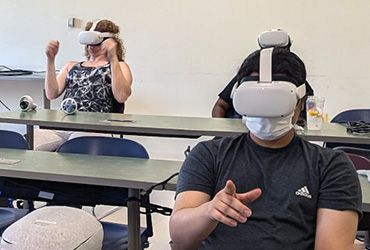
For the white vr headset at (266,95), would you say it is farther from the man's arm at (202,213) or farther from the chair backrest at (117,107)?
the chair backrest at (117,107)

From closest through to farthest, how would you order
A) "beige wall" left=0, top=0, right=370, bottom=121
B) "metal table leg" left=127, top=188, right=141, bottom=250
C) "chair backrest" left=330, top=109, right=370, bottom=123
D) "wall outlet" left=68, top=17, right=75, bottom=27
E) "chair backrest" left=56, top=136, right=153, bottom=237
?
"metal table leg" left=127, top=188, right=141, bottom=250
"chair backrest" left=56, top=136, right=153, bottom=237
"chair backrest" left=330, top=109, right=370, bottom=123
"beige wall" left=0, top=0, right=370, bottom=121
"wall outlet" left=68, top=17, right=75, bottom=27

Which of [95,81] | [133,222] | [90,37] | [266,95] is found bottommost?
[133,222]

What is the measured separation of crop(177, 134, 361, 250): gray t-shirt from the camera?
1.14 meters

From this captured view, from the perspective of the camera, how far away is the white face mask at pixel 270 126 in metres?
1.18

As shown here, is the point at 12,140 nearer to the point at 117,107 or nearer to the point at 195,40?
the point at 117,107

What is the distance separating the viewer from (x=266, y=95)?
115 cm

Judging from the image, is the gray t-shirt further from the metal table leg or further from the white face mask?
the metal table leg

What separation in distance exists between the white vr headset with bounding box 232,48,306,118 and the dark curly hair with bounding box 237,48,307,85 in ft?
0.05

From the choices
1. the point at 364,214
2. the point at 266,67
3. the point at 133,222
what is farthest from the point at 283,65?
the point at 133,222

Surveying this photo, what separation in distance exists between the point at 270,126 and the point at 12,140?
154cm

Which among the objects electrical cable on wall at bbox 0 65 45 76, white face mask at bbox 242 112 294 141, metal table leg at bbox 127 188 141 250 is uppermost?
white face mask at bbox 242 112 294 141

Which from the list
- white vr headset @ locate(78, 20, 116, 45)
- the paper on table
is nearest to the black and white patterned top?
white vr headset @ locate(78, 20, 116, 45)

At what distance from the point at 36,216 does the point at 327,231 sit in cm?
77

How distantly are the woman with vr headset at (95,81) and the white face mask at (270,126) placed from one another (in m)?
2.00
